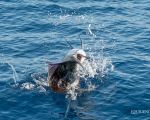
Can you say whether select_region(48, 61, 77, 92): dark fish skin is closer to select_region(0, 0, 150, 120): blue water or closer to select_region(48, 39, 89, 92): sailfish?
select_region(48, 39, 89, 92): sailfish

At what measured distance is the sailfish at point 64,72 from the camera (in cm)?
3262

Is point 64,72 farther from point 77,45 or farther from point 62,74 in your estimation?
point 77,45

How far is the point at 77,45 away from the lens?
39.6 m

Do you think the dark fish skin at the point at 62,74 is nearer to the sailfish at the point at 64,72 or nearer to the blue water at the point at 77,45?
the sailfish at the point at 64,72

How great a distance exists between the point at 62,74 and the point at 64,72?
0.22 metres

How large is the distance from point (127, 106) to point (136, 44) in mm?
10048

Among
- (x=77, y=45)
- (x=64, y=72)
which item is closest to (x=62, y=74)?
(x=64, y=72)

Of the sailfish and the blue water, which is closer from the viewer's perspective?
the blue water

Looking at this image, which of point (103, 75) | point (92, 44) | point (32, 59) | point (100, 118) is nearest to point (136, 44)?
point (92, 44)

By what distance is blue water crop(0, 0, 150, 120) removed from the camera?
30484 millimetres

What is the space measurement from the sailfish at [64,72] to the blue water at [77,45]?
0.79 meters

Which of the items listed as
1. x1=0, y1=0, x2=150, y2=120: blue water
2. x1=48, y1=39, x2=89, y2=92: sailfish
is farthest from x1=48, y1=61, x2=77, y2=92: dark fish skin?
x1=0, y1=0, x2=150, y2=120: blue water

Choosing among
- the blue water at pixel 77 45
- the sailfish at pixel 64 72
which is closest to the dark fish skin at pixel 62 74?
the sailfish at pixel 64 72

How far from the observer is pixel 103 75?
34812 millimetres
